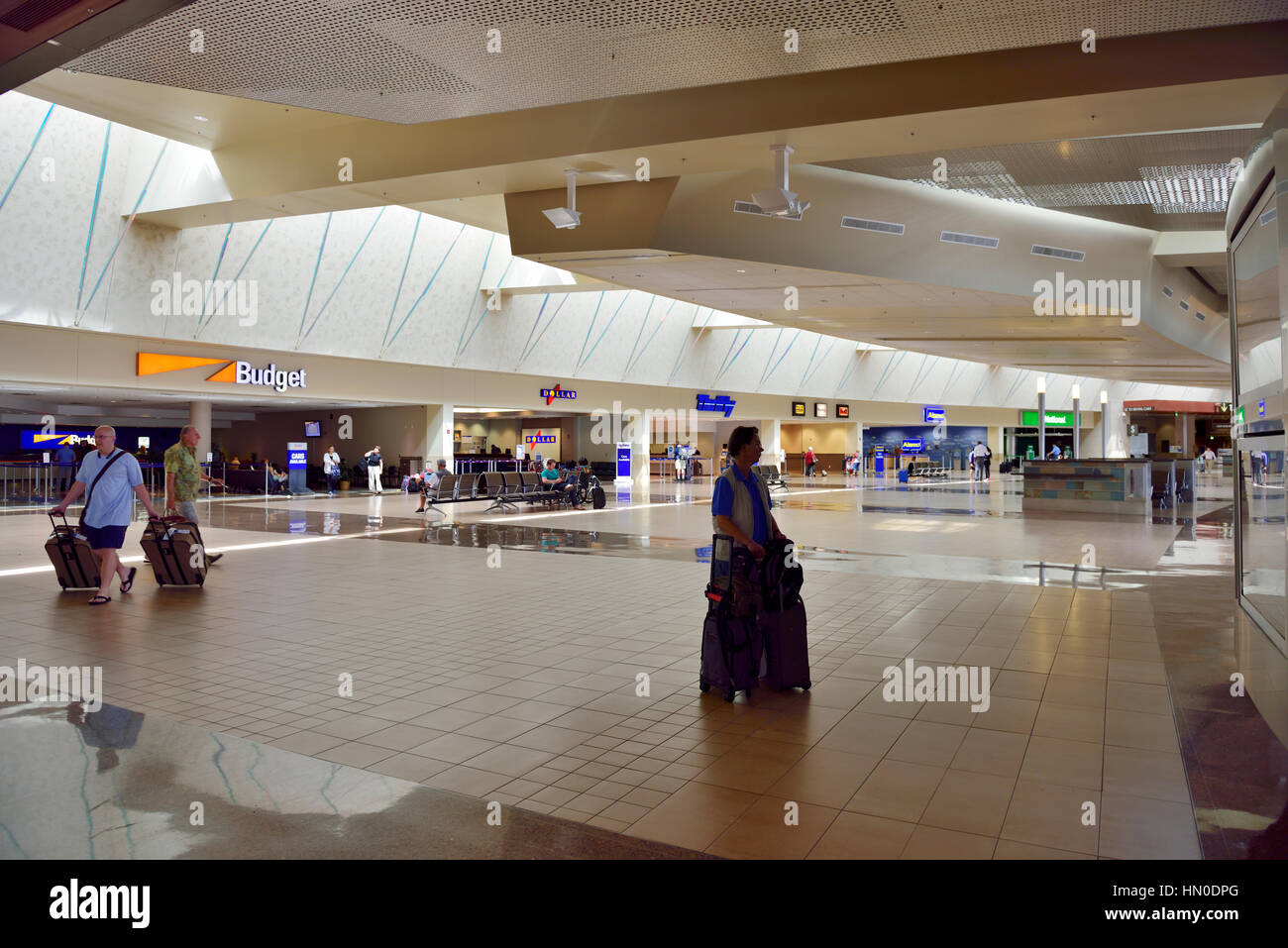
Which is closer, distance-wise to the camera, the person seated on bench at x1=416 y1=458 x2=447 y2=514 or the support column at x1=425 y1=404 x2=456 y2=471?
the person seated on bench at x1=416 y1=458 x2=447 y2=514

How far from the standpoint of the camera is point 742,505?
5.28 m

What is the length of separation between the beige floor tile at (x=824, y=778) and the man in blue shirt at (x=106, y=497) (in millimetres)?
6526

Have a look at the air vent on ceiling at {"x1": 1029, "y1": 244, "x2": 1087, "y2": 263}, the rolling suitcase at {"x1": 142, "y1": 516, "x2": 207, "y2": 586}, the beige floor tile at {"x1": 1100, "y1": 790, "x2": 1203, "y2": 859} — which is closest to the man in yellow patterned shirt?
the rolling suitcase at {"x1": 142, "y1": 516, "x2": 207, "y2": 586}

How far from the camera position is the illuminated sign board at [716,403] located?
118 feet

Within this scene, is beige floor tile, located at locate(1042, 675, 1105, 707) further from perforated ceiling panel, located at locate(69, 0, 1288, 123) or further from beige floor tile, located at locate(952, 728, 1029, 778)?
perforated ceiling panel, located at locate(69, 0, 1288, 123)

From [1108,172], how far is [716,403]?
26.1 meters

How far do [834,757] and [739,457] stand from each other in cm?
190

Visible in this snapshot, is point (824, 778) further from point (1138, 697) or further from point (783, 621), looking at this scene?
point (1138, 697)

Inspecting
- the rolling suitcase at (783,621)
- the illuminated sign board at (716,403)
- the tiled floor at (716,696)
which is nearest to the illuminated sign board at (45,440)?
the illuminated sign board at (716,403)

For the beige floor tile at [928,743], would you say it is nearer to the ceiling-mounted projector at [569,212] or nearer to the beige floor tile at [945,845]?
the beige floor tile at [945,845]

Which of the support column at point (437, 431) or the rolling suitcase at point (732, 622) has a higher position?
the support column at point (437, 431)

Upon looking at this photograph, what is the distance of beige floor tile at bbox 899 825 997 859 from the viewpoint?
3166 millimetres

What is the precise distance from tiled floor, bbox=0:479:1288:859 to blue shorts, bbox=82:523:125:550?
2.00ft

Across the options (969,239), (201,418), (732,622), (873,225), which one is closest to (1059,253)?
(969,239)
